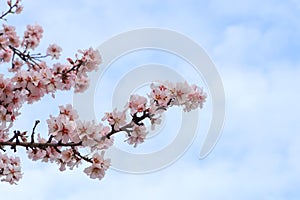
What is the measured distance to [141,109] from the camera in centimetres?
335

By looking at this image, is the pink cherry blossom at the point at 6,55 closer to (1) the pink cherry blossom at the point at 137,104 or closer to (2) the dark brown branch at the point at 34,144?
(2) the dark brown branch at the point at 34,144

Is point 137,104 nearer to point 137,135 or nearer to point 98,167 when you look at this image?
point 137,135

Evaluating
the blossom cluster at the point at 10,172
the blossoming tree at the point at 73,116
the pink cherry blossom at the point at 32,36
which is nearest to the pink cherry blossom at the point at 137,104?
the blossoming tree at the point at 73,116

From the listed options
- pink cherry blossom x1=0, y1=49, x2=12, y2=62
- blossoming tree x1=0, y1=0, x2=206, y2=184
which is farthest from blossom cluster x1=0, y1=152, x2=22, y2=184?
pink cherry blossom x1=0, y1=49, x2=12, y2=62

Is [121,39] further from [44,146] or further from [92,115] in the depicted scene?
[44,146]

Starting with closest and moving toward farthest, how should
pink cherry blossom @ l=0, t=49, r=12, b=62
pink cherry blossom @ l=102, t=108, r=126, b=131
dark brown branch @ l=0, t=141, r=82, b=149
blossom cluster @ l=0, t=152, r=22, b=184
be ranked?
pink cherry blossom @ l=102, t=108, r=126, b=131 < dark brown branch @ l=0, t=141, r=82, b=149 < blossom cluster @ l=0, t=152, r=22, b=184 < pink cherry blossom @ l=0, t=49, r=12, b=62

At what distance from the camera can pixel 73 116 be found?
3.50 meters

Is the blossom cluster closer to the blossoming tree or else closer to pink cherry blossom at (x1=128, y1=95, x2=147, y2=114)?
the blossoming tree

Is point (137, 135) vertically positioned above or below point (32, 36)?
below

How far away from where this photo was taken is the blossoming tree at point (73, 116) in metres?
3.36

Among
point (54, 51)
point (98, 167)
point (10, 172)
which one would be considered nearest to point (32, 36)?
point (54, 51)

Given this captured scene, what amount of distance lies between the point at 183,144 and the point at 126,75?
3.95ft

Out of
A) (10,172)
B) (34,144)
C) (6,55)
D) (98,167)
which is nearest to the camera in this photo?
(98,167)

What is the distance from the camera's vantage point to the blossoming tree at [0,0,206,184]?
3.36 m
